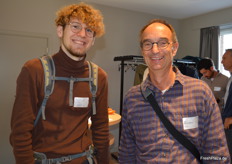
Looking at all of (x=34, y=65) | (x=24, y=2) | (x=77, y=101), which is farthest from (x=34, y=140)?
(x=24, y=2)

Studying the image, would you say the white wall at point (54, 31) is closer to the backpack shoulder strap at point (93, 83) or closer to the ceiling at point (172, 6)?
the ceiling at point (172, 6)

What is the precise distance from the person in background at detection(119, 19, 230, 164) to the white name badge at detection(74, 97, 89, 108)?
0.26 metres

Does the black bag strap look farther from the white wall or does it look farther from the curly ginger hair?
the white wall

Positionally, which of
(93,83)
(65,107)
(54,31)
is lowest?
(65,107)

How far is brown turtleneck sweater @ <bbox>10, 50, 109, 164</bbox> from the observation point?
1.07m

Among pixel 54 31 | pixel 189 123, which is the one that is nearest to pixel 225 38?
pixel 54 31

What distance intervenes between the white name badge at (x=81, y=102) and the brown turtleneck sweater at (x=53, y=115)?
0.07 ft

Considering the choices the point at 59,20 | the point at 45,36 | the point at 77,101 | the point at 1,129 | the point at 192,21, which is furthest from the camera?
the point at 192,21

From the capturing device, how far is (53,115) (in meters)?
1.15

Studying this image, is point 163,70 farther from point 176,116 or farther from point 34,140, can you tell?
point 34,140

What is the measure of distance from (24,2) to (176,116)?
3.30 metres

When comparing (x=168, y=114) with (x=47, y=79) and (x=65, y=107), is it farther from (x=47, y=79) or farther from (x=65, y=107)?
(x=47, y=79)

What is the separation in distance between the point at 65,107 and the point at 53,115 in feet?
0.26

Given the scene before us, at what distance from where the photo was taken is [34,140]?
1.16 m
